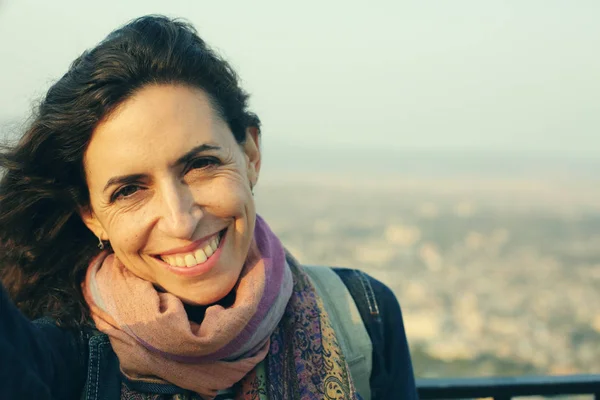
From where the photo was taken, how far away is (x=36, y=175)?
2.20 meters

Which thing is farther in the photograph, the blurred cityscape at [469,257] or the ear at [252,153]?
the blurred cityscape at [469,257]

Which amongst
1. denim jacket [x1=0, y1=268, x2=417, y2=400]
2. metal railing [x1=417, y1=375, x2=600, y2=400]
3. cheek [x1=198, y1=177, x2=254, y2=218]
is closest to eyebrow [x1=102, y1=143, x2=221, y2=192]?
cheek [x1=198, y1=177, x2=254, y2=218]

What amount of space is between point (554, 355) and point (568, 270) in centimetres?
473

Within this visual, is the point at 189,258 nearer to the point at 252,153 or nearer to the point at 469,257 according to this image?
the point at 252,153

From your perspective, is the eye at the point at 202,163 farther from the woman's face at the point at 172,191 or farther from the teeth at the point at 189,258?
the teeth at the point at 189,258

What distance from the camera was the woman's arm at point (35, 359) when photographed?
1516 millimetres

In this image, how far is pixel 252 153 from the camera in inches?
93.6

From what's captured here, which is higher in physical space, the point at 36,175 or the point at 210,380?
the point at 36,175

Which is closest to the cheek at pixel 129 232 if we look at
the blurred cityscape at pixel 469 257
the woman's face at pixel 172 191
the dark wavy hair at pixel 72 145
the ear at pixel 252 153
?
the woman's face at pixel 172 191

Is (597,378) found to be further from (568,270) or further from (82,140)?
(568,270)

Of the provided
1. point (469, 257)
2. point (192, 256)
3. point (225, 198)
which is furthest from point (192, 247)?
point (469, 257)

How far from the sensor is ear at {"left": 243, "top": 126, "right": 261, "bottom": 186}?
2334mm

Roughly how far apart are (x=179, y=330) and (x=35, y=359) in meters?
0.40

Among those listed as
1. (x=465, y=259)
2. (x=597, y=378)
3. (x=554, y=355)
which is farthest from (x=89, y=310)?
(x=465, y=259)
